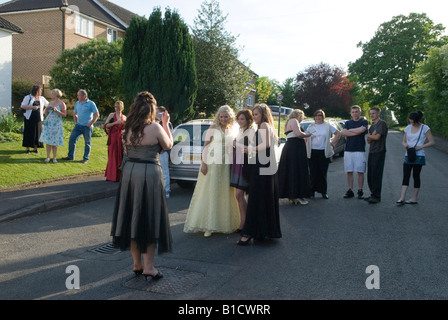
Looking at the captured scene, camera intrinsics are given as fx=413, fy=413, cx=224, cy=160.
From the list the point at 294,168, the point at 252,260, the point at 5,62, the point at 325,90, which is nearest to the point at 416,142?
the point at 294,168

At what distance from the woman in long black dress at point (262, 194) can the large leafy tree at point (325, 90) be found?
5302cm

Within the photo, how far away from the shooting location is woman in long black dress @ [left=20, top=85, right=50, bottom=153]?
11.3 m

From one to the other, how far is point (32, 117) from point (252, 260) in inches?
343

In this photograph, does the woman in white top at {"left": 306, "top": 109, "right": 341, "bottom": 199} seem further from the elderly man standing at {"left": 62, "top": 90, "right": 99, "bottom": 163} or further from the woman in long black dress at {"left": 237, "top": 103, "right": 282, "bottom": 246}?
the elderly man standing at {"left": 62, "top": 90, "right": 99, "bottom": 163}

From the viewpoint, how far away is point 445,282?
451 cm

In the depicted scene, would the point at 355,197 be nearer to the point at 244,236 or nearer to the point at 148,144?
the point at 244,236

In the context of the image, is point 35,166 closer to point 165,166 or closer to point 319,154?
point 165,166

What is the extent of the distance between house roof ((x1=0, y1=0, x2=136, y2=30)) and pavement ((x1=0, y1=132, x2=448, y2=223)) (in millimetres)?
24982

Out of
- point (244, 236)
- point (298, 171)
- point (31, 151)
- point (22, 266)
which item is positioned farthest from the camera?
point (31, 151)

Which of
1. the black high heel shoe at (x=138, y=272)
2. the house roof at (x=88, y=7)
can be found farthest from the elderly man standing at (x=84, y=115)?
the house roof at (x=88, y=7)

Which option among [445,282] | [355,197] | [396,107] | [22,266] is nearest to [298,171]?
[355,197]

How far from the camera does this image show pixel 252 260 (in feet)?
17.3

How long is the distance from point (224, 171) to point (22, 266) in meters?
3.08
